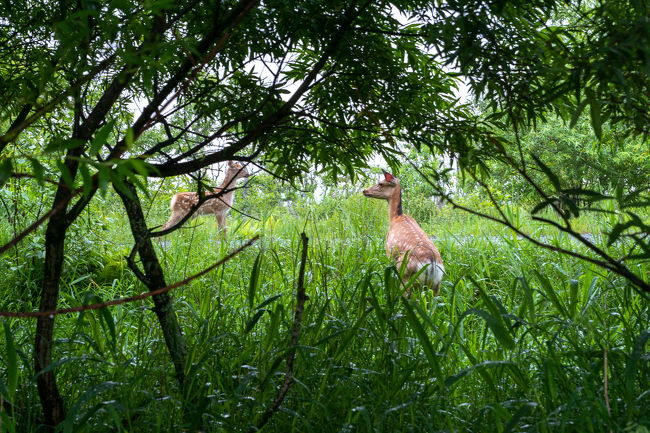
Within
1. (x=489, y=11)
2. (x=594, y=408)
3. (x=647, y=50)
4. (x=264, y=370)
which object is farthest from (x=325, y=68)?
(x=594, y=408)

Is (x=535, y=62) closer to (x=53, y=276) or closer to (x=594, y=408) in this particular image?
(x=594, y=408)

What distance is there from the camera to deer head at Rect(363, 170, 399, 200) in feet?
18.0

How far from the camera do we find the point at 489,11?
4.59ft

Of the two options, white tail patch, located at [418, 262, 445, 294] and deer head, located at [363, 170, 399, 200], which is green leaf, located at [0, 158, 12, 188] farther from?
deer head, located at [363, 170, 399, 200]

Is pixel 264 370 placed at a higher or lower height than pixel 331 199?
lower

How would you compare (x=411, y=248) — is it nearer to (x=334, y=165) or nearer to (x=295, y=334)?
(x=334, y=165)

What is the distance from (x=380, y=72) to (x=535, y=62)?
481 mm

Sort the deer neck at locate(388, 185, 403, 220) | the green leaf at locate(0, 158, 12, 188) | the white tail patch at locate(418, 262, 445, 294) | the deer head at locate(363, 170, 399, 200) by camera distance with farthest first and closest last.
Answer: the deer head at locate(363, 170, 399, 200), the deer neck at locate(388, 185, 403, 220), the white tail patch at locate(418, 262, 445, 294), the green leaf at locate(0, 158, 12, 188)

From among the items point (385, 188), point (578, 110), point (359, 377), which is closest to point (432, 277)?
point (385, 188)

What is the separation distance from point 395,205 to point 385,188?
389 millimetres

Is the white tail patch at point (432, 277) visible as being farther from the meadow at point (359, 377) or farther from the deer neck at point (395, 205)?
the meadow at point (359, 377)

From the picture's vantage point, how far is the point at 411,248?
13.6ft

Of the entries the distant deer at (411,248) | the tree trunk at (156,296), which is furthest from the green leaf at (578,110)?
the distant deer at (411,248)

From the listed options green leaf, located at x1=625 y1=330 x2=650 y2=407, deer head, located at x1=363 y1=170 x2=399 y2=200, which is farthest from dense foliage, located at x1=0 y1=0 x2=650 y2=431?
deer head, located at x1=363 y1=170 x2=399 y2=200
